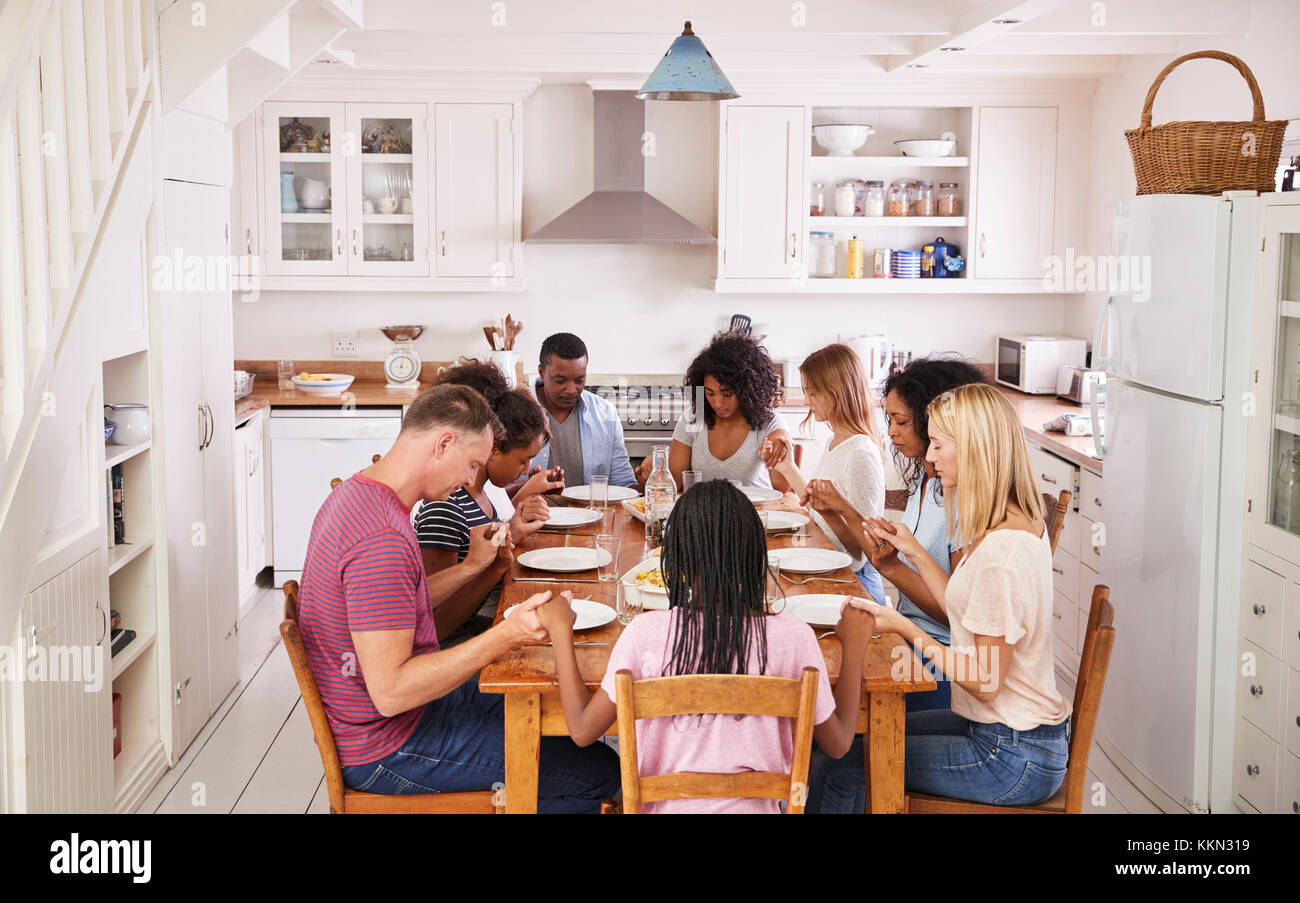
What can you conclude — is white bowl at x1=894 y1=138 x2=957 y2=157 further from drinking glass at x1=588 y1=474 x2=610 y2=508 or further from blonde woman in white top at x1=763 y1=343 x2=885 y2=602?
drinking glass at x1=588 y1=474 x2=610 y2=508

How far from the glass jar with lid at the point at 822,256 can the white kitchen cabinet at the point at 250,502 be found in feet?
8.91

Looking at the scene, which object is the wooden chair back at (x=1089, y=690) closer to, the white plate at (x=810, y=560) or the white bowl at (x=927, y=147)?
the white plate at (x=810, y=560)

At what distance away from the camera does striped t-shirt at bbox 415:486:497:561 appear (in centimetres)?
305

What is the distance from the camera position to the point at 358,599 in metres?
2.28

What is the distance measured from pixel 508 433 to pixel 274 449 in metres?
2.67

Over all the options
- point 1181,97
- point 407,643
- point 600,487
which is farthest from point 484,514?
point 1181,97

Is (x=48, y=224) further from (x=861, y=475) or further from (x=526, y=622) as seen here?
(x=861, y=475)

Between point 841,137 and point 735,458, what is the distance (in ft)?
7.81

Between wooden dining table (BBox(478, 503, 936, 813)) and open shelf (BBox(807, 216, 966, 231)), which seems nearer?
wooden dining table (BBox(478, 503, 936, 813))

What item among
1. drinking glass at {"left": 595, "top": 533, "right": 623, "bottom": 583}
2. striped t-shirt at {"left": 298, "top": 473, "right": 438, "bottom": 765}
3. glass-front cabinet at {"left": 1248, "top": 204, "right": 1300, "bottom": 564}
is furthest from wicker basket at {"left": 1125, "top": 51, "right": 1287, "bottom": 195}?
striped t-shirt at {"left": 298, "top": 473, "right": 438, "bottom": 765}

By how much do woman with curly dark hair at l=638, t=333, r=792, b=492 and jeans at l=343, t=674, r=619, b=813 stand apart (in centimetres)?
151

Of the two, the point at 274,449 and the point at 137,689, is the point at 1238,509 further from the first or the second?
the point at 274,449

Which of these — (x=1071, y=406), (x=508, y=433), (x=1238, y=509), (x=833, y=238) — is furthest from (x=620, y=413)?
(x=1238, y=509)

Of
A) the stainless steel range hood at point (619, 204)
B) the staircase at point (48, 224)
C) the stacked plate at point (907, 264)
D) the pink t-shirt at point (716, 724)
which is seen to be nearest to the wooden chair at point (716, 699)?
the pink t-shirt at point (716, 724)
